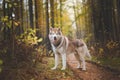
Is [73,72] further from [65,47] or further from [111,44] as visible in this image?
[111,44]

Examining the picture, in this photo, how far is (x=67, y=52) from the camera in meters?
3.57

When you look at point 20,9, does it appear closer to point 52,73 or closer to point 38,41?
point 38,41

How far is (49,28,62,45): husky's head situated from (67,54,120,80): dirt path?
23cm

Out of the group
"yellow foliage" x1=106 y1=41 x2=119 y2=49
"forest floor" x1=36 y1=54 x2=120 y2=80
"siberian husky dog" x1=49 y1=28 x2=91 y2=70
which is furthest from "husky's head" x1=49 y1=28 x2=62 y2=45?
"yellow foliage" x1=106 y1=41 x2=119 y2=49

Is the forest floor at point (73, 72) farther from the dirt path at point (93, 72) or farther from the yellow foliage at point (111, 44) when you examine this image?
the yellow foliage at point (111, 44)

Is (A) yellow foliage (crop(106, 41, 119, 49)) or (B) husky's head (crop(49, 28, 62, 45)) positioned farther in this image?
(A) yellow foliage (crop(106, 41, 119, 49))

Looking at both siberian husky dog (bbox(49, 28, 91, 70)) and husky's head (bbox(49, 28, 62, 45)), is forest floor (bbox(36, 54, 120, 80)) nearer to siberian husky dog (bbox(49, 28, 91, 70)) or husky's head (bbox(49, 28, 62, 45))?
siberian husky dog (bbox(49, 28, 91, 70))

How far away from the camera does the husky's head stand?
3518 mm

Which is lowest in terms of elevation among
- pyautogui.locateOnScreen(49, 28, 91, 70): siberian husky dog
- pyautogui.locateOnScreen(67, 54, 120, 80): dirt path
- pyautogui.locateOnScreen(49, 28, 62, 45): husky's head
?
pyautogui.locateOnScreen(67, 54, 120, 80): dirt path

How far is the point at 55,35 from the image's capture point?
11.6ft

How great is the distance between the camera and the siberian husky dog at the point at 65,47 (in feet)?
11.6

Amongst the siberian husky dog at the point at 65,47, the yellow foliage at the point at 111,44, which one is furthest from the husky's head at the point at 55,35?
the yellow foliage at the point at 111,44

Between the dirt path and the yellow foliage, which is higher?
the yellow foliage

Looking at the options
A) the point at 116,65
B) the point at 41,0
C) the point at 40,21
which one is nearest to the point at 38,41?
the point at 40,21
